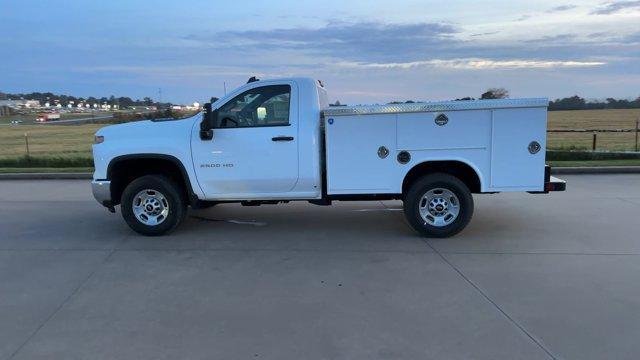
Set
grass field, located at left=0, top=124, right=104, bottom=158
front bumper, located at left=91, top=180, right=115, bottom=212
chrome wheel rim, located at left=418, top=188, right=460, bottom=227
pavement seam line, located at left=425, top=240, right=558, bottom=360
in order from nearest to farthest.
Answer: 1. pavement seam line, located at left=425, top=240, right=558, bottom=360
2. chrome wheel rim, located at left=418, top=188, right=460, bottom=227
3. front bumper, located at left=91, top=180, right=115, bottom=212
4. grass field, located at left=0, top=124, right=104, bottom=158

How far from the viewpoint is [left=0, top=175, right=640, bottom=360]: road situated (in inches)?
157

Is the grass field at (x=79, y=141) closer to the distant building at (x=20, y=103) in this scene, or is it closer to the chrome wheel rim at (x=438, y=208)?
the chrome wheel rim at (x=438, y=208)

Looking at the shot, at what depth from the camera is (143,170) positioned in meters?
7.61

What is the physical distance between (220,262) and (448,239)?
2.89 m

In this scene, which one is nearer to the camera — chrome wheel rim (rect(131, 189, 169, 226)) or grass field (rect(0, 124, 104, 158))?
chrome wheel rim (rect(131, 189, 169, 226))

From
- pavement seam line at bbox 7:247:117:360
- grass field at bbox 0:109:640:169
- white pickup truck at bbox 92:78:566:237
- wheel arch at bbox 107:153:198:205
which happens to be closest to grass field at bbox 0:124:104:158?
grass field at bbox 0:109:640:169

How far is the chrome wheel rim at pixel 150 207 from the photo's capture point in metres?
7.32

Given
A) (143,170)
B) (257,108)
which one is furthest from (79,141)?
(257,108)

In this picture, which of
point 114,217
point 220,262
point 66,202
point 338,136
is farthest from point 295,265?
point 66,202

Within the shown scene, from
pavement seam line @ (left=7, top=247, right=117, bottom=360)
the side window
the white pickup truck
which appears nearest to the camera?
pavement seam line @ (left=7, top=247, right=117, bottom=360)

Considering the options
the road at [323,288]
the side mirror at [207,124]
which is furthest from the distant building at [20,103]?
the road at [323,288]

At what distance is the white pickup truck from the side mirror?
13 mm

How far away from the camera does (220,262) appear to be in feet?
19.9

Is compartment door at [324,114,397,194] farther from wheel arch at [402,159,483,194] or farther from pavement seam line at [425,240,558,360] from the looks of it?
pavement seam line at [425,240,558,360]
